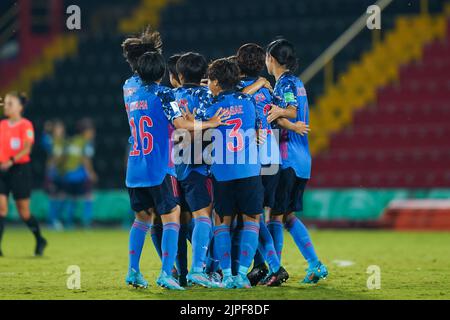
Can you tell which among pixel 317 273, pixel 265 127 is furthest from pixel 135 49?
pixel 317 273

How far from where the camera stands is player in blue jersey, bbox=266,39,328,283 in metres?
7.93

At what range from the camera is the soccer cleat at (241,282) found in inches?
295

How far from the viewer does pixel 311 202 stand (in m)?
17.0

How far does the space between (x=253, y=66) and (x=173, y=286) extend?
198 cm

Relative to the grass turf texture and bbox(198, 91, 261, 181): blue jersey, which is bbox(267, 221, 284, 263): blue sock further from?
bbox(198, 91, 261, 181): blue jersey

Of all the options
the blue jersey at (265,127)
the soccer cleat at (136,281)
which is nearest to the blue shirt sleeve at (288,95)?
the blue jersey at (265,127)

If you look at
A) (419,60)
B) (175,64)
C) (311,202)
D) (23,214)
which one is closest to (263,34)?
(419,60)

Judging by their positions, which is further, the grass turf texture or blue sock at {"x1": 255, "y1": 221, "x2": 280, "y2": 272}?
blue sock at {"x1": 255, "y1": 221, "x2": 280, "y2": 272}

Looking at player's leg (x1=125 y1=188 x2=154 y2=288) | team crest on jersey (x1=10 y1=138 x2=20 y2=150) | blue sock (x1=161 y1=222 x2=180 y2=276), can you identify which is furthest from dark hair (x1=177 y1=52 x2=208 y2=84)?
team crest on jersey (x1=10 y1=138 x2=20 y2=150)

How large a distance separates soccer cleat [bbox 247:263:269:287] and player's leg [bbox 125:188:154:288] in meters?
0.96

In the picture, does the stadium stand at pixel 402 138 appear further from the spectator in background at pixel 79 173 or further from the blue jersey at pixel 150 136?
the blue jersey at pixel 150 136

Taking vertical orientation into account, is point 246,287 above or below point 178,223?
below
